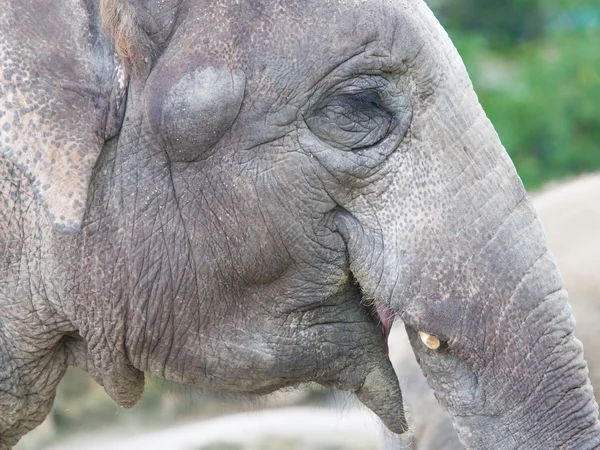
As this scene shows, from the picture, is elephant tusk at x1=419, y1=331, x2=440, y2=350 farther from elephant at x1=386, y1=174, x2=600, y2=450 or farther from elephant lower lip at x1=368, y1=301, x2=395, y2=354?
elephant at x1=386, y1=174, x2=600, y2=450

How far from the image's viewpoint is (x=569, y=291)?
12.7 ft

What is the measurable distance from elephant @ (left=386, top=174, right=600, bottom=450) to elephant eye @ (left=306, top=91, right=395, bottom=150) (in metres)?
1.50

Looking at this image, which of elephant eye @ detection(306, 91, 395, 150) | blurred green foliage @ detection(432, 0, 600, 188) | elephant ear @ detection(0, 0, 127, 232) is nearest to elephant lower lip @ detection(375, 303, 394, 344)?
elephant eye @ detection(306, 91, 395, 150)

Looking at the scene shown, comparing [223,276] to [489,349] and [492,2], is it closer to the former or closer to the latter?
[489,349]

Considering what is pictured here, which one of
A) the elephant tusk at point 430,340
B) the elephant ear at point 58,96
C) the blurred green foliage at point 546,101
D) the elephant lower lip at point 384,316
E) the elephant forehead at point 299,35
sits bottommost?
the elephant tusk at point 430,340

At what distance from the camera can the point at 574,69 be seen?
24.7 ft

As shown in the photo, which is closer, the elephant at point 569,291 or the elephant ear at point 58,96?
the elephant ear at point 58,96

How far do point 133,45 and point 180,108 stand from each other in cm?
15

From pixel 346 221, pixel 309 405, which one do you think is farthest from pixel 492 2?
pixel 346 221

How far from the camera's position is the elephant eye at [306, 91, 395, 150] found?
2.35 m

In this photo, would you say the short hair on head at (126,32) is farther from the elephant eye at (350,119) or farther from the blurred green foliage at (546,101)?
the blurred green foliage at (546,101)

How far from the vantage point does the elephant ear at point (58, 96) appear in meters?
2.32

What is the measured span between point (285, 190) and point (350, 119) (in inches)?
7.5

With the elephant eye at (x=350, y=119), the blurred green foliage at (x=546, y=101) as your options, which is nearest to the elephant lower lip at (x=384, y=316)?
the elephant eye at (x=350, y=119)
